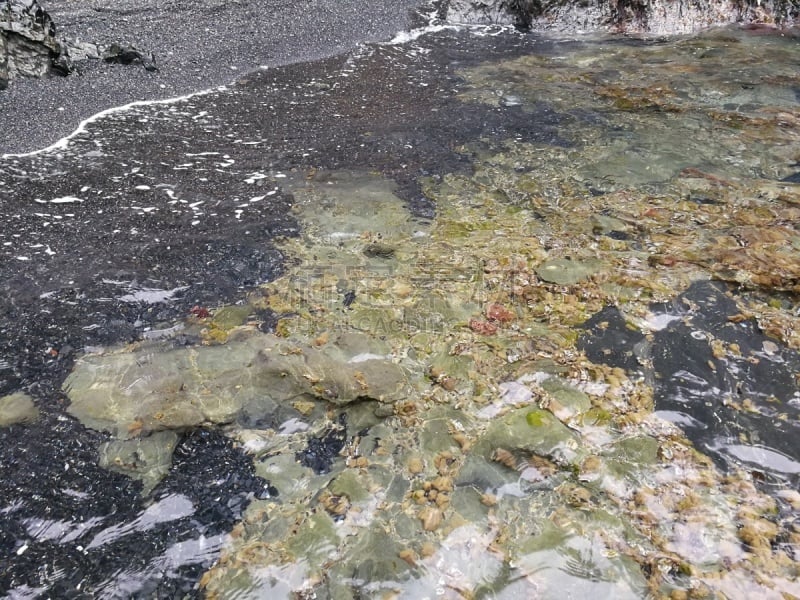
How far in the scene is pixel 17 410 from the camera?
375cm

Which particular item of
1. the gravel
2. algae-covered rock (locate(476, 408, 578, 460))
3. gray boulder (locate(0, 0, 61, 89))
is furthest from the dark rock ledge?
algae-covered rock (locate(476, 408, 578, 460))

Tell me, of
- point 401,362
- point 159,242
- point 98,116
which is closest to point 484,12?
point 98,116

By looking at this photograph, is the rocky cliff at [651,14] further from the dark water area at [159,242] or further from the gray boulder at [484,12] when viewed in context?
the dark water area at [159,242]

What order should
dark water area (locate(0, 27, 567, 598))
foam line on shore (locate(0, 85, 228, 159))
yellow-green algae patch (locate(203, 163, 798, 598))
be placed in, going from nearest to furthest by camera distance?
1. yellow-green algae patch (locate(203, 163, 798, 598))
2. dark water area (locate(0, 27, 567, 598))
3. foam line on shore (locate(0, 85, 228, 159))

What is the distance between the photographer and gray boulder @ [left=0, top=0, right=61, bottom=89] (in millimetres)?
8406

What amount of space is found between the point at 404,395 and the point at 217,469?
1309 millimetres

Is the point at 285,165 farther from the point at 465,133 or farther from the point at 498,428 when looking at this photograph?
the point at 498,428

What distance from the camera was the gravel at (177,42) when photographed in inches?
311

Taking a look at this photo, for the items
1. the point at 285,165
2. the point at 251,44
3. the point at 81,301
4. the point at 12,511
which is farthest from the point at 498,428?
the point at 251,44

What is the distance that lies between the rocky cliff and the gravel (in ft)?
10.4

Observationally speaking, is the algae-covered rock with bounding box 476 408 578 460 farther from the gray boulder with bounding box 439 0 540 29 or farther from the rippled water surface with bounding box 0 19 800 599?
the gray boulder with bounding box 439 0 540 29

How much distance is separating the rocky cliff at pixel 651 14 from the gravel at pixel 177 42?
10.4 feet

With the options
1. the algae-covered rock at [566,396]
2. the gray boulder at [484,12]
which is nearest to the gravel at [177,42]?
the gray boulder at [484,12]

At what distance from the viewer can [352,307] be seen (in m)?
4.72
